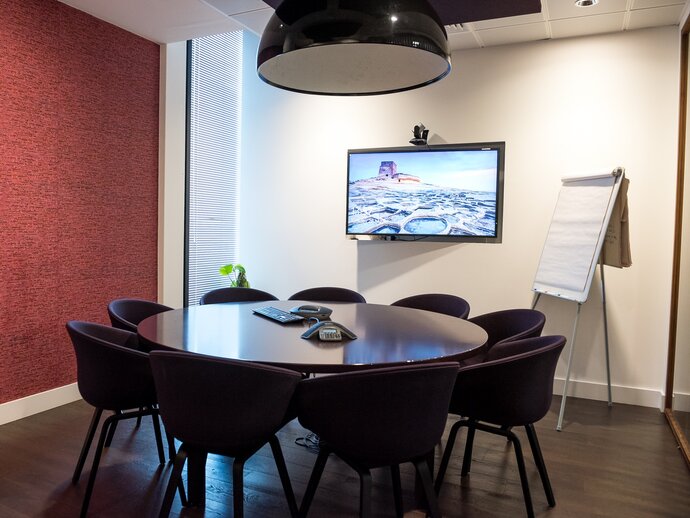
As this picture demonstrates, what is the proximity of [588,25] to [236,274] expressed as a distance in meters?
4.00

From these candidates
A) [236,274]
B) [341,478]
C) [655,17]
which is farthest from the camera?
[236,274]

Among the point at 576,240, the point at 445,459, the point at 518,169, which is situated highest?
the point at 518,169

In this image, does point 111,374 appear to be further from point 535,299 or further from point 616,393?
point 616,393

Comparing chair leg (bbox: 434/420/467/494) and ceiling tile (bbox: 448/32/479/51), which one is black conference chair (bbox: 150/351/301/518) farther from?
ceiling tile (bbox: 448/32/479/51)

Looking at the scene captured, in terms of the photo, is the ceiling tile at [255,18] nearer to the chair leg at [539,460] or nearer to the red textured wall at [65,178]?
the red textured wall at [65,178]

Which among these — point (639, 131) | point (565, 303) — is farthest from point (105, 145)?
point (639, 131)

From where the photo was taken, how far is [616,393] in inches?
166

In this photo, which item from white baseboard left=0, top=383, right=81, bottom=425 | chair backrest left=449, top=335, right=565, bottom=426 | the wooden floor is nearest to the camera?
chair backrest left=449, top=335, right=565, bottom=426

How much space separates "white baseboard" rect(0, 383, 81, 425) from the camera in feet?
11.3

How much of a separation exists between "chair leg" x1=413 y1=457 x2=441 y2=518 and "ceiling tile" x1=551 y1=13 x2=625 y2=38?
3.57 metres

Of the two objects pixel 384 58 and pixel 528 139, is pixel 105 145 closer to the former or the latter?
pixel 384 58

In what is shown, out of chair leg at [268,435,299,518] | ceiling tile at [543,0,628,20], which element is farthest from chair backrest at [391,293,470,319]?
ceiling tile at [543,0,628,20]

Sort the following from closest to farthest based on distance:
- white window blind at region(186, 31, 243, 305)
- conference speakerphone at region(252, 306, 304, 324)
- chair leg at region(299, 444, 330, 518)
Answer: chair leg at region(299, 444, 330, 518) → conference speakerphone at region(252, 306, 304, 324) → white window blind at region(186, 31, 243, 305)

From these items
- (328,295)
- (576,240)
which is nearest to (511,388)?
(328,295)
